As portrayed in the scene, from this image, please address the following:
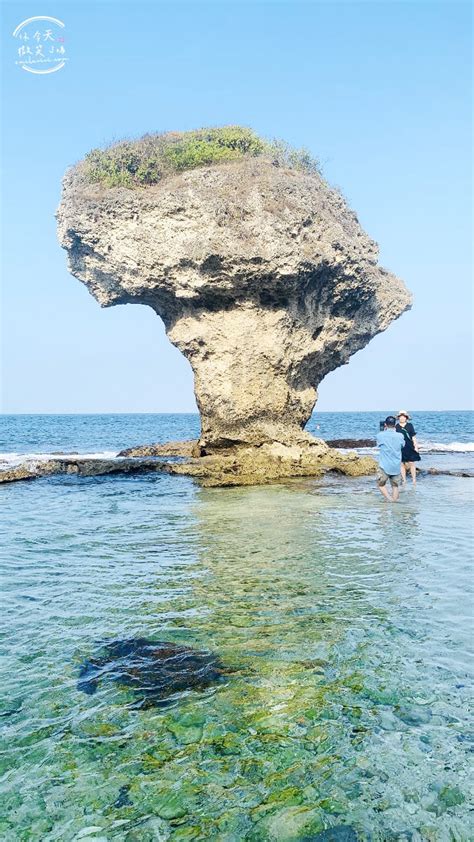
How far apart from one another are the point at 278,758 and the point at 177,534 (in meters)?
7.89

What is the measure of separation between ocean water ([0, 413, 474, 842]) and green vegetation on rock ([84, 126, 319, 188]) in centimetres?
1748

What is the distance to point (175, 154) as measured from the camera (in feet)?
80.0

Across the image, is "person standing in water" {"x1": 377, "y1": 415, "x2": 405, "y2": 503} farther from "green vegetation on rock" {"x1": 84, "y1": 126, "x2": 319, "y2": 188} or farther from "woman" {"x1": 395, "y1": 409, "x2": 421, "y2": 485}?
"green vegetation on rock" {"x1": 84, "y1": 126, "x2": 319, "y2": 188}

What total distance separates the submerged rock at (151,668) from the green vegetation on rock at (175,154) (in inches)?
837

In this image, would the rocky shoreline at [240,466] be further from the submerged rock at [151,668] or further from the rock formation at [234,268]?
the submerged rock at [151,668]

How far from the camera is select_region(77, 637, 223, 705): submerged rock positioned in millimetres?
5156

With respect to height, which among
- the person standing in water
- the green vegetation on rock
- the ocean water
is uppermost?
the green vegetation on rock

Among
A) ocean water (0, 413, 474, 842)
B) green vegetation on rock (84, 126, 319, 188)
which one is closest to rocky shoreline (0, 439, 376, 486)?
ocean water (0, 413, 474, 842)

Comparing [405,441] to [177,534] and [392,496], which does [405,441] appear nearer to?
[392,496]

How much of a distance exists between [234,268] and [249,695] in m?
18.4

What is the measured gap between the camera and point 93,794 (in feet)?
12.5

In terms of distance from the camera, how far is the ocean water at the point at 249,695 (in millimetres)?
3643

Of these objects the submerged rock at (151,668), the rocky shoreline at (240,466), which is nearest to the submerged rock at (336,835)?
the submerged rock at (151,668)

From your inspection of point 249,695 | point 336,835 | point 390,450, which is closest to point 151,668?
point 249,695
